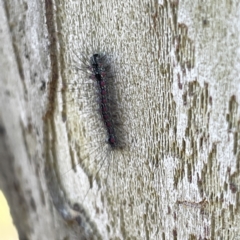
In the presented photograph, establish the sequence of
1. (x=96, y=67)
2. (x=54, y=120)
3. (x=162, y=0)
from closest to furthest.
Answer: (x=162, y=0), (x=96, y=67), (x=54, y=120)

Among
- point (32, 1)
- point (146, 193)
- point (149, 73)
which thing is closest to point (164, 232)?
point (146, 193)

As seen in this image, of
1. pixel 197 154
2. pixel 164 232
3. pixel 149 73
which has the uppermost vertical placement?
pixel 149 73

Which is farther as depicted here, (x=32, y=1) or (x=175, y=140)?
(x=32, y=1)

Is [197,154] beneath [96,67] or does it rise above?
beneath

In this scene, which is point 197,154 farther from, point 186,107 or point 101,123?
point 101,123

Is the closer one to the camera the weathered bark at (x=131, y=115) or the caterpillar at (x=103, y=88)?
the weathered bark at (x=131, y=115)

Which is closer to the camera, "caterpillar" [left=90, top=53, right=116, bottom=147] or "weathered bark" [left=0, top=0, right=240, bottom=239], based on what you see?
"weathered bark" [left=0, top=0, right=240, bottom=239]

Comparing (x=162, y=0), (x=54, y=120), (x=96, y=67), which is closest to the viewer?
(x=162, y=0)
